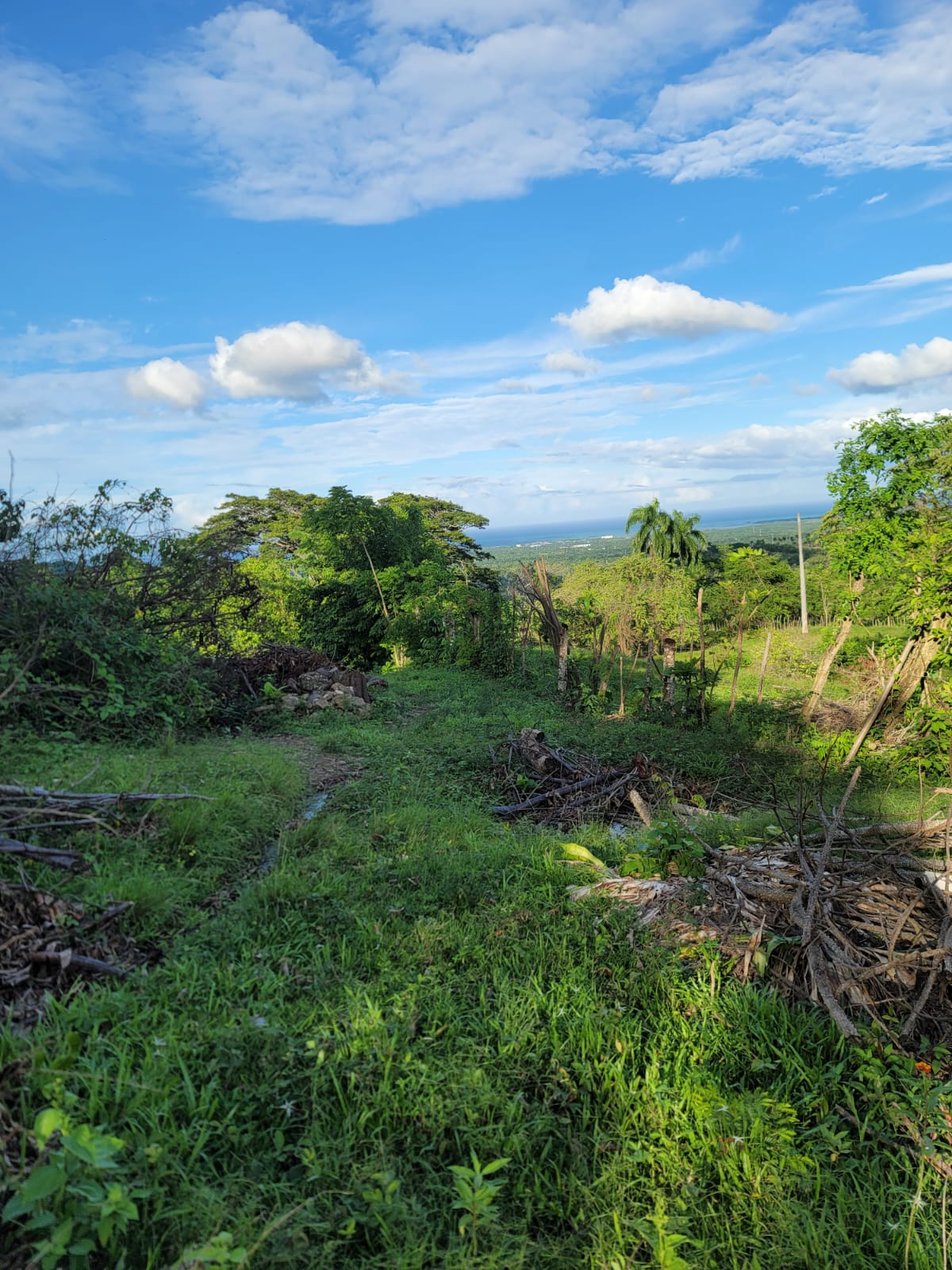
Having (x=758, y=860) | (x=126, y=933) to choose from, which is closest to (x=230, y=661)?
(x=126, y=933)

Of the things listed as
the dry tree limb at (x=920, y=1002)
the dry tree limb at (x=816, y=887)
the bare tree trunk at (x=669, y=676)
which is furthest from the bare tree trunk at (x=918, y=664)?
the dry tree limb at (x=920, y=1002)

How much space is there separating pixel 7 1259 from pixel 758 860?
345cm

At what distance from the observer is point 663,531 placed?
124 ft

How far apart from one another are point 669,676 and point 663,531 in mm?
29710

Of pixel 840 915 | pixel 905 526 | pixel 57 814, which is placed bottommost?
pixel 840 915

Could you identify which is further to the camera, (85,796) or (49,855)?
(85,796)

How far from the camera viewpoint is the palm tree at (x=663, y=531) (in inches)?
1481

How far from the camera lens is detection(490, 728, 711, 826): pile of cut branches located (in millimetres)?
5973

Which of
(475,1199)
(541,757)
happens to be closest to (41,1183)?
(475,1199)

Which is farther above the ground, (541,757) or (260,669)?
(260,669)

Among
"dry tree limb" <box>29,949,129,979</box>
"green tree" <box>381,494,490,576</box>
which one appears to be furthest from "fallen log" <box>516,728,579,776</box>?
"green tree" <box>381,494,490,576</box>

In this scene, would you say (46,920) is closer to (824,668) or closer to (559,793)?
(559,793)

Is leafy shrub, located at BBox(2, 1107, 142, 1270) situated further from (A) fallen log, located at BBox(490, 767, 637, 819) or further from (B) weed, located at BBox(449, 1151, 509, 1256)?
(A) fallen log, located at BBox(490, 767, 637, 819)

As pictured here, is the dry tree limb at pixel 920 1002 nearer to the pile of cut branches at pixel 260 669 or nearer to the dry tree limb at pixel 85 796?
the dry tree limb at pixel 85 796
